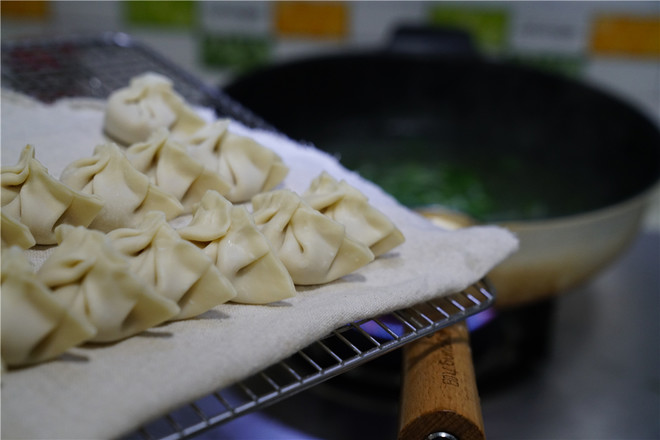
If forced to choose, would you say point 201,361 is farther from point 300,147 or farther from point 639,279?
point 639,279

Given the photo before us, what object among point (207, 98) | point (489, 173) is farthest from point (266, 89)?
point (489, 173)

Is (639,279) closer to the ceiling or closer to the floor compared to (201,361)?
closer to the floor

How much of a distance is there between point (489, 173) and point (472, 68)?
0.36m

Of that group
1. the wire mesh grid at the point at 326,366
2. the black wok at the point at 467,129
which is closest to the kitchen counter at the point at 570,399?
the black wok at the point at 467,129

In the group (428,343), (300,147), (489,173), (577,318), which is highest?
(300,147)

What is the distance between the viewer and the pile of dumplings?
670mm

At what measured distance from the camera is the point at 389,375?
54.4 inches

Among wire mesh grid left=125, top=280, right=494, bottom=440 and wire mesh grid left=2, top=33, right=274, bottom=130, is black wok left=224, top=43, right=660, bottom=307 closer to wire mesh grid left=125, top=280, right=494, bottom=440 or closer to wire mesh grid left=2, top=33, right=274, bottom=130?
wire mesh grid left=2, top=33, right=274, bottom=130

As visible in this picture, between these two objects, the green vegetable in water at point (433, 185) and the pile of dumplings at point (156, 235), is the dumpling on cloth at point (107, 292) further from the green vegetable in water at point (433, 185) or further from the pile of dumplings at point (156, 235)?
the green vegetable in water at point (433, 185)

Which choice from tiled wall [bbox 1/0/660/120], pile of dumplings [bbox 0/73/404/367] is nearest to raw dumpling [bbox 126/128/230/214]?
pile of dumplings [bbox 0/73/404/367]

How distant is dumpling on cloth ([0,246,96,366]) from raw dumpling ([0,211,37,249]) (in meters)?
0.12

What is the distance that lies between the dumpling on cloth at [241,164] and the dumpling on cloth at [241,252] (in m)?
0.16

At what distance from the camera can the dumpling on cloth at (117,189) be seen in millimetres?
901

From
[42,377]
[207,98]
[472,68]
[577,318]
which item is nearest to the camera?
[42,377]
